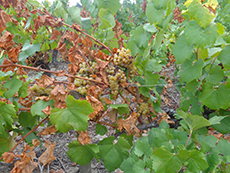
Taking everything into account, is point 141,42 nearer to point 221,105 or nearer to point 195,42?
point 195,42

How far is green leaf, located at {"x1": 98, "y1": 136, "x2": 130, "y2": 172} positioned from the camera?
1.03 metres

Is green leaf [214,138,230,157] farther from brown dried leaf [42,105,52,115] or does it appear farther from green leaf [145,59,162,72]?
brown dried leaf [42,105,52,115]

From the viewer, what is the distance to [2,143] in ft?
3.06

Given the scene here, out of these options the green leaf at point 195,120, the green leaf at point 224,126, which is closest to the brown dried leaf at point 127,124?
the green leaf at point 195,120

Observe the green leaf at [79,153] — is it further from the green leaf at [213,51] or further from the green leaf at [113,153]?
the green leaf at [213,51]

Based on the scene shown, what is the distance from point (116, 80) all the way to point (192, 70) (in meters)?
0.39

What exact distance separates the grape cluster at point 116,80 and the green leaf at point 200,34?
0.37m

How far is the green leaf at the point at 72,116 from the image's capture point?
0.74m

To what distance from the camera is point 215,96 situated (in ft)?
2.65

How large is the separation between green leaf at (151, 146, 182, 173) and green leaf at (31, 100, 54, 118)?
0.54 meters

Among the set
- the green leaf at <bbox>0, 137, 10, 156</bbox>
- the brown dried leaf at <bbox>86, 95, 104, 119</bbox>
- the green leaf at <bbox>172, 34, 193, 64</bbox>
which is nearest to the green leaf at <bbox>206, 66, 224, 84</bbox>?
the green leaf at <bbox>172, 34, 193, 64</bbox>

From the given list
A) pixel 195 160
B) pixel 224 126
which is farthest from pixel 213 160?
pixel 224 126

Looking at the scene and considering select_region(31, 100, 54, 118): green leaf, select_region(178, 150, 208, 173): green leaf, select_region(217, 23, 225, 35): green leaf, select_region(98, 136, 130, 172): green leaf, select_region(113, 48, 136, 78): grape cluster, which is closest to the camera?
select_region(178, 150, 208, 173): green leaf

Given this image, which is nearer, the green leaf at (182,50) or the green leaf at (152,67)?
the green leaf at (182,50)
